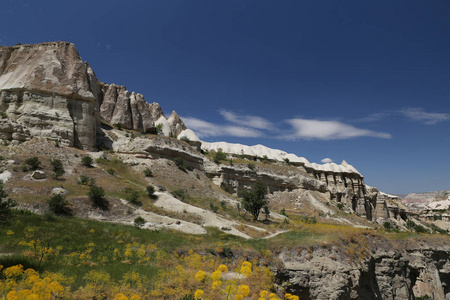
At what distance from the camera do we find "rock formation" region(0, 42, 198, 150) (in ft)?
121

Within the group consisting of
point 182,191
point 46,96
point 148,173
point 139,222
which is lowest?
point 139,222

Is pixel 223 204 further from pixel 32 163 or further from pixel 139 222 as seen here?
pixel 32 163

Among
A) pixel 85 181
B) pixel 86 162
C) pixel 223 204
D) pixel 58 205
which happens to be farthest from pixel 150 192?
pixel 223 204

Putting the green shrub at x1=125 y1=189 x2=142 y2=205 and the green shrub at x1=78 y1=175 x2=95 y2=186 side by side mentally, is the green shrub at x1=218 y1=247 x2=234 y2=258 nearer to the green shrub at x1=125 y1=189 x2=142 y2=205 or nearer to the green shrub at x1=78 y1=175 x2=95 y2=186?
the green shrub at x1=125 y1=189 x2=142 y2=205

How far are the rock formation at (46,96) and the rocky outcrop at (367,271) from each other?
37689 mm

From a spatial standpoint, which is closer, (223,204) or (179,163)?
(223,204)

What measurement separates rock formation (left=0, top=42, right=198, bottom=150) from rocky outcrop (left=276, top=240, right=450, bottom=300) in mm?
37689

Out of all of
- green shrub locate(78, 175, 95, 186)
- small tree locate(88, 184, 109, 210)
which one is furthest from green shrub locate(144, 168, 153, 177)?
small tree locate(88, 184, 109, 210)

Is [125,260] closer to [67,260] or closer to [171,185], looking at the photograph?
[67,260]

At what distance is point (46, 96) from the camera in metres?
39.6

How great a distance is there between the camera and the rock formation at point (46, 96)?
37.0 metres

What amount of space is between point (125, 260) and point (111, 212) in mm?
14126

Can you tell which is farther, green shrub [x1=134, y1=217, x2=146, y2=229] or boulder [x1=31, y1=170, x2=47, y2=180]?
boulder [x1=31, y1=170, x2=47, y2=180]

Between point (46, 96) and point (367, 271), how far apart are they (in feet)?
157
